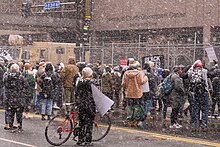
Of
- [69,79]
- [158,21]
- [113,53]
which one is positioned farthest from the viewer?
[158,21]

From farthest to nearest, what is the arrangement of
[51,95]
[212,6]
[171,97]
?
[212,6] → [51,95] → [171,97]

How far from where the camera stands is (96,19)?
38.9m

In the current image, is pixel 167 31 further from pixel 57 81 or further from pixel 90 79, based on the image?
pixel 90 79

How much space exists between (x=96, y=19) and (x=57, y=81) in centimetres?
2399

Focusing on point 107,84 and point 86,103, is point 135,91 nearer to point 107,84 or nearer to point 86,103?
point 86,103

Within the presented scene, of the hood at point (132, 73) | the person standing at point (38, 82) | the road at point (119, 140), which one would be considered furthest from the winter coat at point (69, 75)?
the road at point (119, 140)

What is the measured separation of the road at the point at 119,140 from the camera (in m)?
11.0

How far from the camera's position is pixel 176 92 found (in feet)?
44.3

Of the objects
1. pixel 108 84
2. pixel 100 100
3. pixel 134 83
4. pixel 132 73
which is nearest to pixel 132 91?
pixel 134 83

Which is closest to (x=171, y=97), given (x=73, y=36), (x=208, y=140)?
(x=208, y=140)

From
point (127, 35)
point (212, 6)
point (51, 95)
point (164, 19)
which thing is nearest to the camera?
point (51, 95)

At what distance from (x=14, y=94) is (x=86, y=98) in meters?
2.79

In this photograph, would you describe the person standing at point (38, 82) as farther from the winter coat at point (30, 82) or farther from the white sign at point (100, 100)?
the white sign at point (100, 100)

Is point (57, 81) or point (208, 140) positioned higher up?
point (57, 81)
